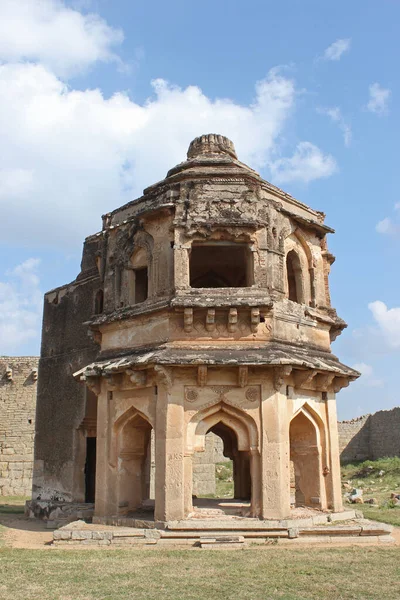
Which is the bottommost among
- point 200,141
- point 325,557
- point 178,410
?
point 325,557

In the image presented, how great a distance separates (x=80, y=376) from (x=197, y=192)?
444 centimetres

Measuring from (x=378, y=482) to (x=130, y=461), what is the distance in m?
13.7

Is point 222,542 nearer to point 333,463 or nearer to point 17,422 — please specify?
point 333,463

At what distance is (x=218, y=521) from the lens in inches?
409

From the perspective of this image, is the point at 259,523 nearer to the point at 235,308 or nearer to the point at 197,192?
the point at 235,308

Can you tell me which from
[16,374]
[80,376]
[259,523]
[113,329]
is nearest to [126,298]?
[113,329]

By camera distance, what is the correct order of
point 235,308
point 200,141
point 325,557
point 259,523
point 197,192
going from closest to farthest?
point 325,557 → point 259,523 → point 235,308 → point 197,192 → point 200,141

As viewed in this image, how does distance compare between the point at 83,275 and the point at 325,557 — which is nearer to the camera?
the point at 325,557

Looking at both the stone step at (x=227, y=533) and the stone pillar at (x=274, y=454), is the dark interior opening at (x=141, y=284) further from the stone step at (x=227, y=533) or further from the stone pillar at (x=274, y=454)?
the stone step at (x=227, y=533)

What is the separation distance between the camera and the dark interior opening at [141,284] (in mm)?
13283

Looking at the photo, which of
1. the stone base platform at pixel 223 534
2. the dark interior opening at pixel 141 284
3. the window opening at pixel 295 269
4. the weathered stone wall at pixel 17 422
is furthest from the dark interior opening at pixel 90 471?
the weathered stone wall at pixel 17 422

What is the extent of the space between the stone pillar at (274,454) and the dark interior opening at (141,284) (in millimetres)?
3827

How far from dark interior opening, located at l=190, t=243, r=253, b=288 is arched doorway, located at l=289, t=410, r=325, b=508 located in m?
3.74

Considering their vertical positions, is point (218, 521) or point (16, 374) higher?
point (16, 374)
